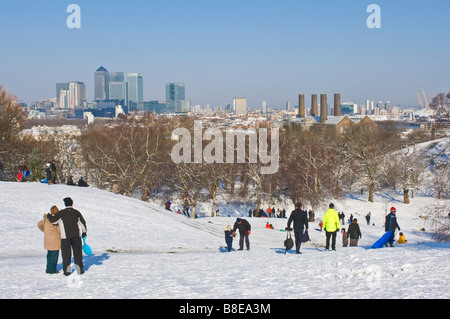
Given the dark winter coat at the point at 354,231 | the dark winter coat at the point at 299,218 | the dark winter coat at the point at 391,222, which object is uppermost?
the dark winter coat at the point at 299,218

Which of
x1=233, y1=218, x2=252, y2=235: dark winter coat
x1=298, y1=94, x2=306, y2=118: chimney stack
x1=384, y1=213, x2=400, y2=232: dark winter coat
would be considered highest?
x1=298, y1=94, x2=306, y2=118: chimney stack

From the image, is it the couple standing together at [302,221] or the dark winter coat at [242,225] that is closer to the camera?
the couple standing together at [302,221]

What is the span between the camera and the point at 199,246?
2036 cm

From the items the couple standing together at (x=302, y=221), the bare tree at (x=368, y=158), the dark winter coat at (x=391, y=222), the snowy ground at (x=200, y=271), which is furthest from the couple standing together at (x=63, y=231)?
the bare tree at (x=368, y=158)

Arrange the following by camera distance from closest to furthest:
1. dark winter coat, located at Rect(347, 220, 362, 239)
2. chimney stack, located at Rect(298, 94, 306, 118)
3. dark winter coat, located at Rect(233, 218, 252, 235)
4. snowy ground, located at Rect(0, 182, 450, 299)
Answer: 1. snowy ground, located at Rect(0, 182, 450, 299)
2. dark winter coat, located at Rect(233, 218, 252, 235)
3. dark winter coat, located at Rect(347, 220, 362, 239)
4. chimney stack, located at Rect(298, 94, 306, 118)

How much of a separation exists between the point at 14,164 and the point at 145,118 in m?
16.0

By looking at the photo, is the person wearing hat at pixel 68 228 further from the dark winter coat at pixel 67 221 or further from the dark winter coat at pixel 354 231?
the dark winter coat at pixel 354 231

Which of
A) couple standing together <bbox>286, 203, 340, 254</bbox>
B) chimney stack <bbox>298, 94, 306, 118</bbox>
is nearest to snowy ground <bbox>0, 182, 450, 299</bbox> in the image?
couple standing together <bbox>286, 203, 340, 254</bbox>

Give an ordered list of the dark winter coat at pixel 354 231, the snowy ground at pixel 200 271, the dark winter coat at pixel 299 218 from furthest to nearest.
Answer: the dark winter coat at pixel 354 231 < the dark winter coat at pixel 299 218 < the snowy ground at pixel 200 271

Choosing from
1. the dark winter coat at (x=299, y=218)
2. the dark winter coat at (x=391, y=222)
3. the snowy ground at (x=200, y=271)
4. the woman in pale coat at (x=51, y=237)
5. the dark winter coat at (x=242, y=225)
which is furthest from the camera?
the dark winter coat at (x=242, y=225)

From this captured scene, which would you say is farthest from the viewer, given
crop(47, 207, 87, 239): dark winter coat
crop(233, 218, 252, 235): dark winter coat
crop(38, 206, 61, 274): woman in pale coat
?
crop(233, 218, 252, 235): dark winter coat

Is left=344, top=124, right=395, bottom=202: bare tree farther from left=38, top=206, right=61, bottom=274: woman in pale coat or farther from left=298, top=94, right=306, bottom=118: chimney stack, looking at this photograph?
left=298, top=94, right=306, bottom=118: chimney stack

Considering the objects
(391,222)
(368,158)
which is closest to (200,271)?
(391,222)

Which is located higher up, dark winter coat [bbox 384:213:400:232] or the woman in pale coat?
the woman in pale coat
